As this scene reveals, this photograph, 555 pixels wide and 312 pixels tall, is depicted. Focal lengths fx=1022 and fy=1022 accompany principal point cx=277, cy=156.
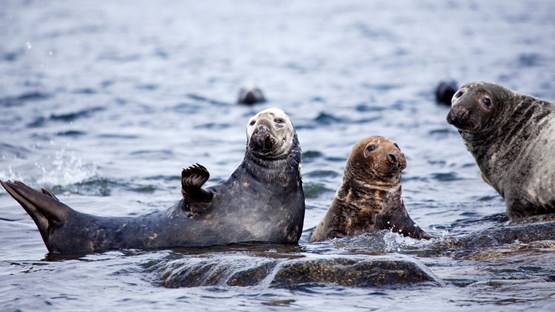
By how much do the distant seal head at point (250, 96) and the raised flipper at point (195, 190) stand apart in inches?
513

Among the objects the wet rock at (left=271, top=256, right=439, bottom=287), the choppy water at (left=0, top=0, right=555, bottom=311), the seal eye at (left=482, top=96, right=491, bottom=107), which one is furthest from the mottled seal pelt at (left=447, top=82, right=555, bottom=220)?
the wet rock at (left=271, top=256, right=439, bottom=287)

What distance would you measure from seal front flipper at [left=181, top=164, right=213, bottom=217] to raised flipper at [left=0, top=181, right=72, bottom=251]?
44.6 inches

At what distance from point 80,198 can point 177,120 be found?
7990mm

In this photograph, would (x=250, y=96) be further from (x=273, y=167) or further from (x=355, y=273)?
(x=355, y=273)

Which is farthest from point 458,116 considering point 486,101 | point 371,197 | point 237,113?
point 237,113

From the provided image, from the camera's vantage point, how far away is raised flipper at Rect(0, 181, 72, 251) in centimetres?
899

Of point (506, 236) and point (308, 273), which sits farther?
point (506, 236)

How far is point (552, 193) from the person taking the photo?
10141 millimetres

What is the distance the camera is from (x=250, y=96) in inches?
865

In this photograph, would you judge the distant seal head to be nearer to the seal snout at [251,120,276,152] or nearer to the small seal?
the small seal

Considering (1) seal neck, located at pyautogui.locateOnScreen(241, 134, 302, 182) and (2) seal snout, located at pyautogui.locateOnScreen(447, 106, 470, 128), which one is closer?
(1) seal neck, located at pyautogui.locateOnScreen(241, 134, 302, 182)

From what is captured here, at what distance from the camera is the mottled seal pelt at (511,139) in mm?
10414

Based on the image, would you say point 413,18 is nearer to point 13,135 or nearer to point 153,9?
point 153,9

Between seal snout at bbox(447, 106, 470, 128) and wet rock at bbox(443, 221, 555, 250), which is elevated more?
seal snout at bbox(447, 106, 470, 128)
